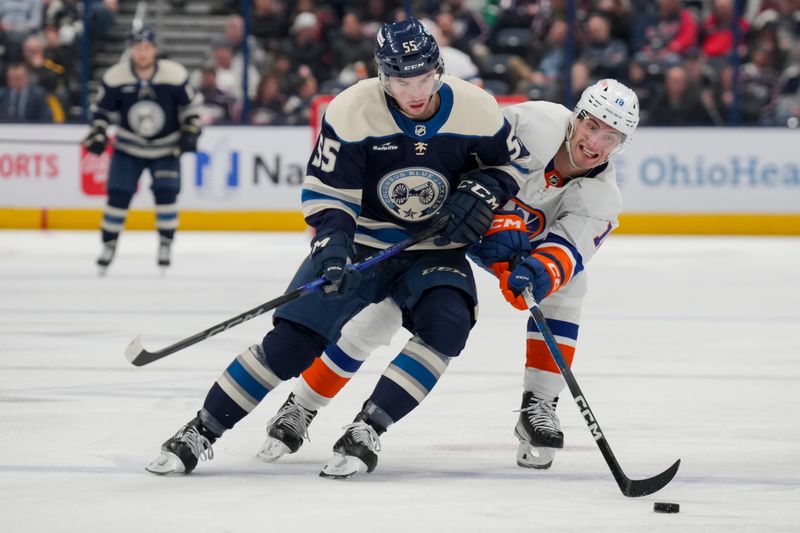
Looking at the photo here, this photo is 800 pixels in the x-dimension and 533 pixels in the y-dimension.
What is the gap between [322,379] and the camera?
3.37 meters

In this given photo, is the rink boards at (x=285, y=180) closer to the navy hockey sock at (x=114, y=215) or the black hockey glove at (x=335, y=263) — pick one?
the navy hockey sock at (x=114, y=215)

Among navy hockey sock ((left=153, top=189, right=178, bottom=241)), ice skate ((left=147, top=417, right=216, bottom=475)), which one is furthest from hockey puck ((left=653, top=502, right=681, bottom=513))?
navy hockey sock ((left=153, top=189, right=178, bottom=241))

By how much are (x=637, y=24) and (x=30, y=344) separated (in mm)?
6582

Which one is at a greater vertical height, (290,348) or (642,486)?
(290,348)

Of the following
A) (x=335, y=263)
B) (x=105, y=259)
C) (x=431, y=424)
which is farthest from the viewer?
(x=105, y=259)

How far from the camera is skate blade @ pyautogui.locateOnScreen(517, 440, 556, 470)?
323cm

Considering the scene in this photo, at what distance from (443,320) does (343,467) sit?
38cm

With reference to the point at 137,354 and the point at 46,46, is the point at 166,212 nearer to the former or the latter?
the point at 46,46

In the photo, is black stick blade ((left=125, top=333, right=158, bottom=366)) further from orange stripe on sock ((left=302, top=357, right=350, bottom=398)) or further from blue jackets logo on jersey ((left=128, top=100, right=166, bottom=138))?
blue jackets logo on jersey ((left=128, top=100, right=166, bottom=138))

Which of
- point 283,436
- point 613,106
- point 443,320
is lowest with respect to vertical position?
point 283,436

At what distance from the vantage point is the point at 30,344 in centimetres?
508

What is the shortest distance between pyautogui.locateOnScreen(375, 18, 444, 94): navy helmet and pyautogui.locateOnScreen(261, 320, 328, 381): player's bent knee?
0.56 metres

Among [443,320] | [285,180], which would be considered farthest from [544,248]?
[285,180]

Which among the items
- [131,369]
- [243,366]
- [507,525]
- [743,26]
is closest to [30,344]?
[131,369]
